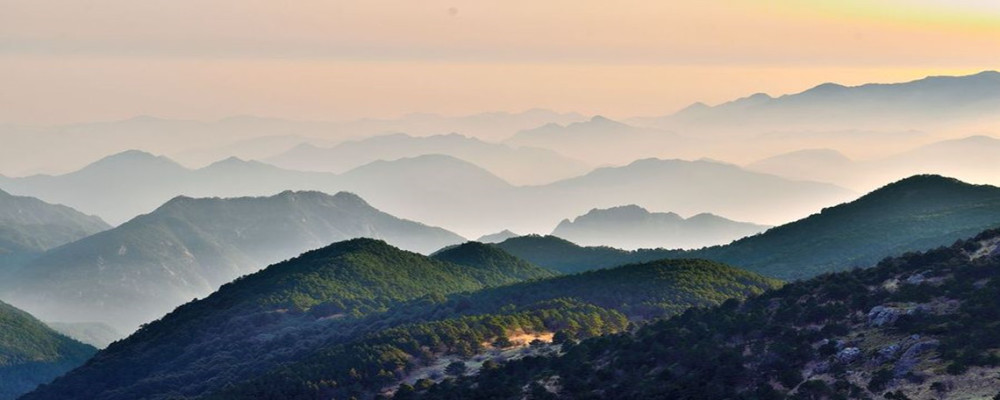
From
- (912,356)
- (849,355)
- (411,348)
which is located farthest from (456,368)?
(912,356)

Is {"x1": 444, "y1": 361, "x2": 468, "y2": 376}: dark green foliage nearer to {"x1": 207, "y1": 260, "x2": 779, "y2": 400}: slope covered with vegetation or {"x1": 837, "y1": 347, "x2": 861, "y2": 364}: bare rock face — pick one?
{"x1": 207, "y1": 260, "x2": 779, "y2": 400}: slope covered with vegetation

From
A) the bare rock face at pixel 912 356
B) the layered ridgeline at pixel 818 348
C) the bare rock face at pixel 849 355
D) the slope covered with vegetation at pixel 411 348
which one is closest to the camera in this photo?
the layered ridgeline at pixel 818 348

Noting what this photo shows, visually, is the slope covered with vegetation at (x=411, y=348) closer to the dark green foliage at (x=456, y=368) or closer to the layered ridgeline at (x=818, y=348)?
the dark green foliage at (x=456, y=368)

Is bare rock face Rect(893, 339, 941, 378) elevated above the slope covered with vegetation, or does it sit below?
below

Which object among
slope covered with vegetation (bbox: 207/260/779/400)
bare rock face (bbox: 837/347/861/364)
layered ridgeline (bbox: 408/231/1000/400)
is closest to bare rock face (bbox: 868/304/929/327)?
layered ridgeline (bbox: 408/231/1000/400)

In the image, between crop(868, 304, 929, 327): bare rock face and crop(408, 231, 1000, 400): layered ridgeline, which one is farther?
crop(868, 304, 929, 327): bare rock face

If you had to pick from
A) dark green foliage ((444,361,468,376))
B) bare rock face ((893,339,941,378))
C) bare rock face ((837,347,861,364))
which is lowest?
bare rock face ((893,339,941,378))

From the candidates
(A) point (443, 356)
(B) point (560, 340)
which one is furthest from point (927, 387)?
(A) point (443, 356)

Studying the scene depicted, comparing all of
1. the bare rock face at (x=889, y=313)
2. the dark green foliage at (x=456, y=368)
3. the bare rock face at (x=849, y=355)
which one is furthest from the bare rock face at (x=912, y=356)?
the dark green foliage at (x=456, y=368)

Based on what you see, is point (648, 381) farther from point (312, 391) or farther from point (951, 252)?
point (312, 391)

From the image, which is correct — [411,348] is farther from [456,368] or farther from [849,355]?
[849,355]
